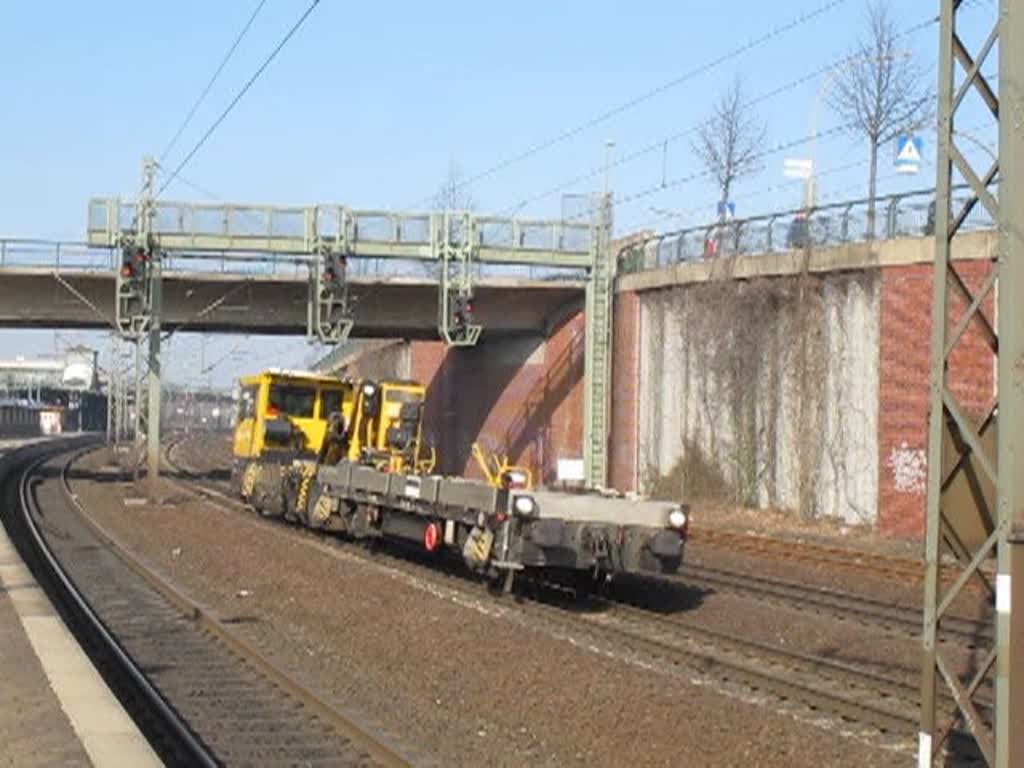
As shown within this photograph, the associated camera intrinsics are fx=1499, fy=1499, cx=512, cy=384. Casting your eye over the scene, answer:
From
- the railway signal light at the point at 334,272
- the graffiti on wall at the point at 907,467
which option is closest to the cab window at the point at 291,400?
the railway signal light at the point at 334,272

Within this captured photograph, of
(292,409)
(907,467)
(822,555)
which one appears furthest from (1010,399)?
(292,409)

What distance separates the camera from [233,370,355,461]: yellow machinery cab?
36062 mm

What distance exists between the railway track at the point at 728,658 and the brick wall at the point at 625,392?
2179 centimetres

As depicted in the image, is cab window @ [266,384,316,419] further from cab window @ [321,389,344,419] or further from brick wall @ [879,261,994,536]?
brick wall @ [879,261,994,536]

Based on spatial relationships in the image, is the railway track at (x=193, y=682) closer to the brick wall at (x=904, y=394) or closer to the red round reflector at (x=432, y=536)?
the red round reflector at (x=432, y=536)

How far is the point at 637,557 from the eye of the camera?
19062 millimetres

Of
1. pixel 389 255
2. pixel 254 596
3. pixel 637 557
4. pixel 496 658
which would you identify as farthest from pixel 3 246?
pixel 496 658

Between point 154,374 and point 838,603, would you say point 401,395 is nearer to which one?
point 838,603

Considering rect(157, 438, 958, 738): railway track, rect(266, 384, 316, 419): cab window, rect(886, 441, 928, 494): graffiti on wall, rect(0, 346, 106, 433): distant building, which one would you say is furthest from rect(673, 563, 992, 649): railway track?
rect(0, 346, 106, 433): distant building

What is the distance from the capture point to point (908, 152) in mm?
39719

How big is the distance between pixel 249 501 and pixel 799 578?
16.9 meters

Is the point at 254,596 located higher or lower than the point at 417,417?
lower

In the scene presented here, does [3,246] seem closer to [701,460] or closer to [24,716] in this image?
[701,460]

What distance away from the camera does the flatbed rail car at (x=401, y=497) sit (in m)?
19.0
